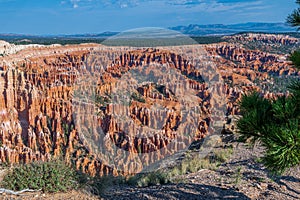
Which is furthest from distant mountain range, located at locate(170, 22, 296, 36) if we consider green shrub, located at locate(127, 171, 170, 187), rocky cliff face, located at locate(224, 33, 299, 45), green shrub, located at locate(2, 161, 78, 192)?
green shrub, located at locate(2, 161, 78, 192)

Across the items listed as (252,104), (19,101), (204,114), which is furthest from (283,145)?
A: (19,101)

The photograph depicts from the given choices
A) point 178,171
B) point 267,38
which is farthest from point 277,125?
point 267,38

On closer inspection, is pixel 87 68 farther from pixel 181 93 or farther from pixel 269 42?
pixel 269 42

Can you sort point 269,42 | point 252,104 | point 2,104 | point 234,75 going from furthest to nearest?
point 269,42
point 234,75
point 2,104
point 252,104

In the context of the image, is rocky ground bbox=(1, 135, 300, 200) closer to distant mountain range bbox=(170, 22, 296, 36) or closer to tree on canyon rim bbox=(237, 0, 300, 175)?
tree on canyon rim bbox=(237, 0, 300, 175)

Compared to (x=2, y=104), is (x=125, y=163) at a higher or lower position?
lower

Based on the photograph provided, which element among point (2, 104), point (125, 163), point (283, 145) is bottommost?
point (125, 163)

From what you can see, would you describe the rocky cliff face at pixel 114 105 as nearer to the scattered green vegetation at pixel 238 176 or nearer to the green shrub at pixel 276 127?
the scattered green vegetation at pixel 238 176
